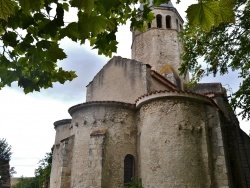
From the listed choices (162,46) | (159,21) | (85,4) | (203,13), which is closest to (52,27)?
(85,4)

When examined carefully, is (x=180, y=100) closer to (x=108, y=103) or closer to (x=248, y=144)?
(x=108, y=103)

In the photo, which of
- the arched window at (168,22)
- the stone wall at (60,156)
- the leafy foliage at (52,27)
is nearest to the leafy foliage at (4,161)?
the stone wall at (60,156)

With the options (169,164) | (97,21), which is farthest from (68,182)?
(97,21)

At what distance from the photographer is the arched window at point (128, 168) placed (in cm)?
1212

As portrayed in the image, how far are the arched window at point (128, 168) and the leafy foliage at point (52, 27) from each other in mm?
8647

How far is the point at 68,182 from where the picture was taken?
1292 cm

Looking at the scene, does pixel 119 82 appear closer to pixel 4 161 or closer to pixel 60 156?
pixel 60 156

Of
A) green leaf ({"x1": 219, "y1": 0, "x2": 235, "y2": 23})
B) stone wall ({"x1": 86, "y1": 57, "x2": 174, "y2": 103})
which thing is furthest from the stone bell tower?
green leaf ({"x1": 219, "y1": 0, "x2": 235, "y2": 23})

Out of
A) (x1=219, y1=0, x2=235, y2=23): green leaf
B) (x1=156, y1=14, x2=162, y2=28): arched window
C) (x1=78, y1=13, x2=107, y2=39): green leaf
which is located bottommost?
(x1=219, y1=0, x2=235, y2=23): green leaf

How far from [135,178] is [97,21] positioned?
10557 millimetres

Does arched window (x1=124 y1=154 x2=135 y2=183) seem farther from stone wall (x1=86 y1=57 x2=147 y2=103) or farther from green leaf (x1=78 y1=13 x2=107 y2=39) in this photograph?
green leaf (x1=78 y1=13 x2=107 y2=39)

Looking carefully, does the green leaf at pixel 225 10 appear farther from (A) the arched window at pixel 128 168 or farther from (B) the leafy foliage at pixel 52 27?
(A) the arched window at pixel 128 168

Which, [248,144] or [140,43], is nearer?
[248,144]

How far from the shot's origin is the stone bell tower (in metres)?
20.2
